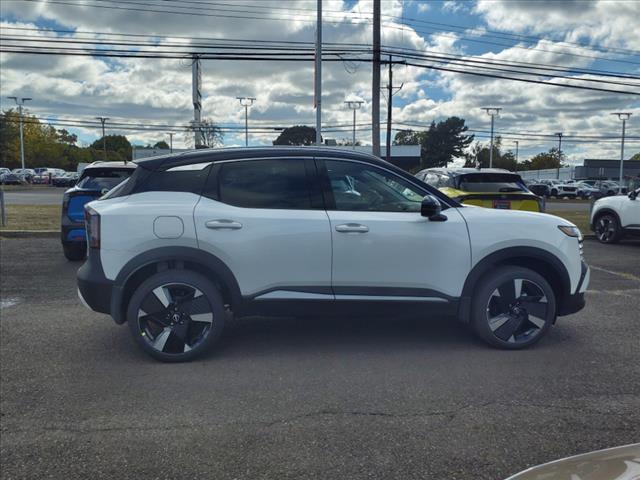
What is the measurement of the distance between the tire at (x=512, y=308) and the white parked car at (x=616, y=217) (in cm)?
861

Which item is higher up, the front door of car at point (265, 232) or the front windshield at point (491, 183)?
the front windshield at point (491, 183)

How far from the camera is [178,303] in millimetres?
4371

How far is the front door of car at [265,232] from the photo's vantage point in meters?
4.36

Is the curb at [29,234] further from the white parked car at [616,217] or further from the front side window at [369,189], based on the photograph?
the white parked car at [616,217]

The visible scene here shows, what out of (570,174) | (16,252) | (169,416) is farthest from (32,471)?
(570,174)

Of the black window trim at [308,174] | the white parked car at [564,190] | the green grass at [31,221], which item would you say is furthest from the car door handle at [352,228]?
the white parked car at [564,190]

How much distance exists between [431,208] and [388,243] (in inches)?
17.7

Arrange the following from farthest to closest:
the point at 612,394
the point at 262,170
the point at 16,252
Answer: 1. the point at 16,252
2. the point at 262,170
3. the point at 612,394

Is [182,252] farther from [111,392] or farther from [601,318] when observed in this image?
[601,318]

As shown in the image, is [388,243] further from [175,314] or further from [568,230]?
[175,314]

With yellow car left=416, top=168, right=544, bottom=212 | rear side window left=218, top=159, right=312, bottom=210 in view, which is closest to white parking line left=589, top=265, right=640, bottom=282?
yellow car left=416, top=168, right=544, bottom=212

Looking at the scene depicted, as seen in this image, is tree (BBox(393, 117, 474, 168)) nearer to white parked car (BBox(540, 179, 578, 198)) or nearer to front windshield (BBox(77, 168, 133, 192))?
white parked car (BBox(540, 179, 578, 198))

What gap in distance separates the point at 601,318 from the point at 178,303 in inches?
176

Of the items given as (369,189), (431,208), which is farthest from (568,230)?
(369,189)
